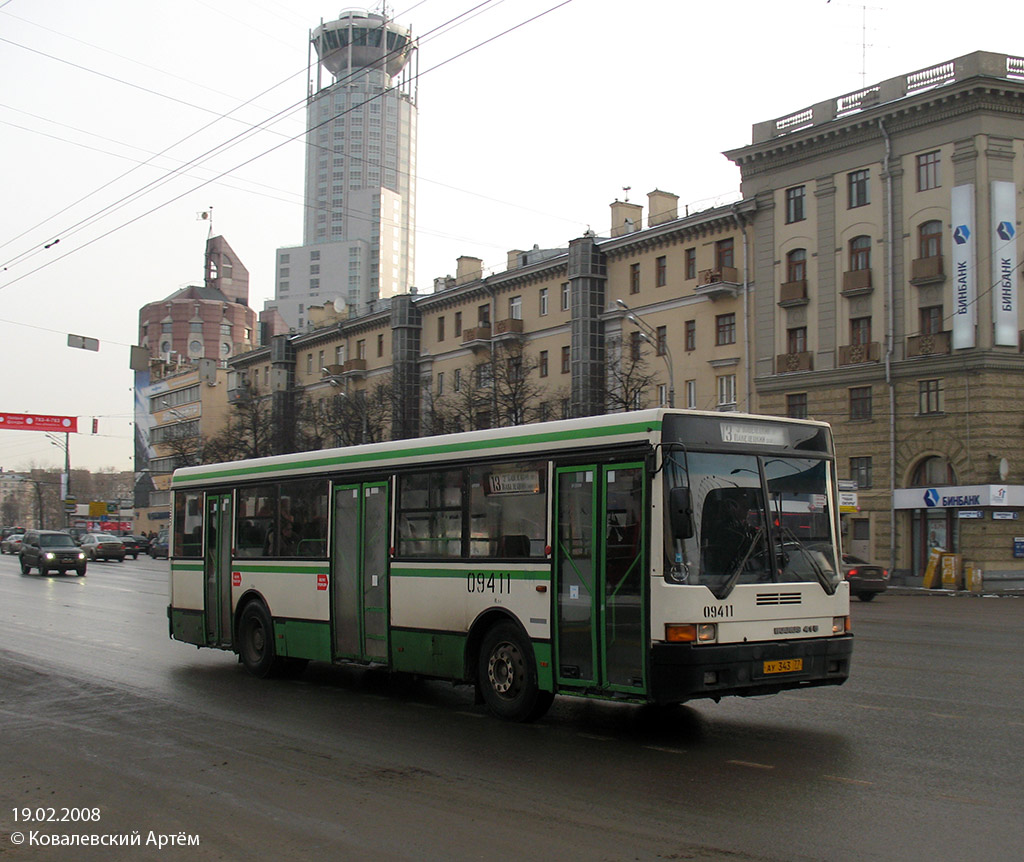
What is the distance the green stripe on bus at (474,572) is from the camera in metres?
9.86

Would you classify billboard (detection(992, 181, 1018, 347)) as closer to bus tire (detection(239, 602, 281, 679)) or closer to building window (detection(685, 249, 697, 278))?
building window (detection(685, 249, 697, 278))

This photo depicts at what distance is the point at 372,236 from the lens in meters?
186

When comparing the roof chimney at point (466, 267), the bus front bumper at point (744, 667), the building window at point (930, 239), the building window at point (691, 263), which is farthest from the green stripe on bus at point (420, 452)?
the roof chimney at point (466, 267)

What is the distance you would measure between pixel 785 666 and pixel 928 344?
1325 inches

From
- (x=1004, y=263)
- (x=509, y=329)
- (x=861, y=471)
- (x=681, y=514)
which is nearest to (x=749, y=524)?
(x=681, y=514)

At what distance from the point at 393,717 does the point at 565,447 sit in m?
3.18

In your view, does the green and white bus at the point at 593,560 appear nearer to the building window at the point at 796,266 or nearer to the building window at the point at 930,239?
the building window at the point at 930,239

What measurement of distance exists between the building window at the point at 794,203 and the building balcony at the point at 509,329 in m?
17.8

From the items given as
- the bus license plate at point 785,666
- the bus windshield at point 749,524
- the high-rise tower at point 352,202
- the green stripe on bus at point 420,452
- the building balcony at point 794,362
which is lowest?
the bus license plate at point 785,666

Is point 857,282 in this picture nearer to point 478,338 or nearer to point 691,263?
point 691,263

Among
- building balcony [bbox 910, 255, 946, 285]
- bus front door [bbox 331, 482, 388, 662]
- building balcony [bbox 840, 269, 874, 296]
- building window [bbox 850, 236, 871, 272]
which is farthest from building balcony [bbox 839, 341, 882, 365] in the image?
bus front door [bbox 331, 482, 388, 662]

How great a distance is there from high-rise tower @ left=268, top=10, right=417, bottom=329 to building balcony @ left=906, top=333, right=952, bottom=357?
432 ft

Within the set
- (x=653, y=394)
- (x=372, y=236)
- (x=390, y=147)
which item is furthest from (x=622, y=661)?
(x=390, y=147)

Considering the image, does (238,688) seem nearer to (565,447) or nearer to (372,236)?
(565,447)
